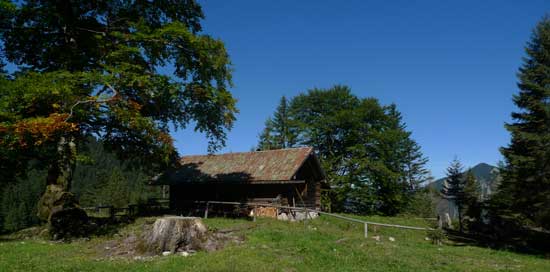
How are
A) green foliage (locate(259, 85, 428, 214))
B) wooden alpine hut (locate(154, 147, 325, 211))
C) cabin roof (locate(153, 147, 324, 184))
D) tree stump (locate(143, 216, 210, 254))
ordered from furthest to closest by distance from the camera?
green foliage (locate(259, 85, 428, 214)) → wooden alpine hut (locate(154, 147, 325, 211)) → cabin roof (locate(153, 147, 324, 184)) → tree stump (locate(143, 216, 210, 254))

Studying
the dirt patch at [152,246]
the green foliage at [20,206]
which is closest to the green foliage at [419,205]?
the dirt patch at [152,246]

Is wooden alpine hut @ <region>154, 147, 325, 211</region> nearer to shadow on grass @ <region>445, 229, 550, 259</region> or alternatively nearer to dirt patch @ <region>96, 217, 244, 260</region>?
shadow on grass @ <region>445, 229, 550, 259</region>

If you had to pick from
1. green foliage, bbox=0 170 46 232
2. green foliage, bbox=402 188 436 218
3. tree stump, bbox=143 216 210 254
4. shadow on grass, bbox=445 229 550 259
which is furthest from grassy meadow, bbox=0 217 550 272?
green foliage, bbox=0 170 46 232

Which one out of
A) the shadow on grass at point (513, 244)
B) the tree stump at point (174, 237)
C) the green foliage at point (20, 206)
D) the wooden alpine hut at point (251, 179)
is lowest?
the green foliage at point (20, 206)

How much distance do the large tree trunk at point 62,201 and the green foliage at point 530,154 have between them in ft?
67.1

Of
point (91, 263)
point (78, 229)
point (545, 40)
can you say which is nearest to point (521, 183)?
point (545, 40)

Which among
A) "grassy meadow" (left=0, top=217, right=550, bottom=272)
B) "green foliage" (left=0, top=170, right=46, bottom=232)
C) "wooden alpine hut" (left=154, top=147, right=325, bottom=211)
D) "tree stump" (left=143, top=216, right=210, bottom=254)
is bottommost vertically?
"green foliage" (left=0, top=170, right=46, bottom=232)

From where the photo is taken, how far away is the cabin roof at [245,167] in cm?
2772

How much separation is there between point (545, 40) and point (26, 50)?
95.4 feet

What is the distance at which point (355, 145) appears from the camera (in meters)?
42.8

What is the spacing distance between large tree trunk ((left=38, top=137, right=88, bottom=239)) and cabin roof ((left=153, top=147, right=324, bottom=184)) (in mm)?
7864

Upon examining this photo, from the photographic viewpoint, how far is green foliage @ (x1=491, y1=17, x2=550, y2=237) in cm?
1783

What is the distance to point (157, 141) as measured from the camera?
16812 mm

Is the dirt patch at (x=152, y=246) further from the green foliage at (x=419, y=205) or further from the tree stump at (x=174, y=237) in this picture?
the green foliage at (x=419, y=205)
